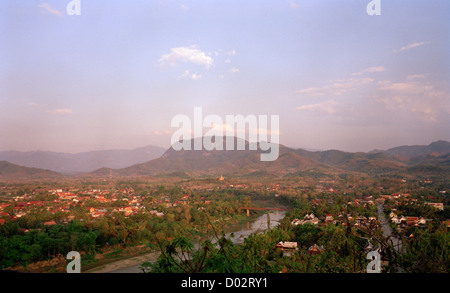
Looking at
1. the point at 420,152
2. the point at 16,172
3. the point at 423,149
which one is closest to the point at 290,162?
the point at 420,152

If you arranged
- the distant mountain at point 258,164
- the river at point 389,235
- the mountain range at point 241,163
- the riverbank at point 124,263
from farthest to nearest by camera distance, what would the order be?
1. the distant mountain at point 258,164
2. the mountain range at point 241,163
3. the riverbank at point 124,263
4. the river at point 389,235

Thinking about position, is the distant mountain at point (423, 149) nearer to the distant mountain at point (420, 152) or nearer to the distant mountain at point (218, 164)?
the distant mountain at point (420, 152)

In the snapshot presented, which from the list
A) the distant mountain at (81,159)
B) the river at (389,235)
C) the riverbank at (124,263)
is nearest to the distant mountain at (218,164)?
the distant mountain at (81,159)

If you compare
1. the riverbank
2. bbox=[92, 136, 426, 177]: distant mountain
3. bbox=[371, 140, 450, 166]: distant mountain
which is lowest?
the riverbank

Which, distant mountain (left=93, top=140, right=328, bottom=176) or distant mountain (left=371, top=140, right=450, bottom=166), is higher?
distant mountain (left=371, top=140, right=450, bottom=166)

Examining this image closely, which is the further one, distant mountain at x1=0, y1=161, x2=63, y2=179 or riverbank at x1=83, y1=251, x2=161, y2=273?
distant mountain at x1=0, y1=161, x2=63, y2=179

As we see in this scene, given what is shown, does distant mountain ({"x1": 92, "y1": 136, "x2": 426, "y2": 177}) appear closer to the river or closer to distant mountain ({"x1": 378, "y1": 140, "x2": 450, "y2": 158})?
distant mountain ({"x1": 378, "y1": 140, "x2": 450, "y2": 158})

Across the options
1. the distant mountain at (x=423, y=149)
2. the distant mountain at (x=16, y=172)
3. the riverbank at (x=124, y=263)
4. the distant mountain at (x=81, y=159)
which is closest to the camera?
the riverbank at (x=124, y=263)

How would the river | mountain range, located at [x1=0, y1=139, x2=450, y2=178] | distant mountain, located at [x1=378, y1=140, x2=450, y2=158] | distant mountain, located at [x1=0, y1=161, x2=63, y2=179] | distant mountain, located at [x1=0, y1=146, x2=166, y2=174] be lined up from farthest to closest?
distant mountain, located at [x1=0, y1=146, x2=166, y2=174]
distant mountain, located at [x1=378, y1=140, x2=450, y2=158]
distant mountain, located at [x1=0, y1=161, x2=63, y2=179]
mountain range, located at [x1=0, y1=139, x2=450, y2=178]
the river

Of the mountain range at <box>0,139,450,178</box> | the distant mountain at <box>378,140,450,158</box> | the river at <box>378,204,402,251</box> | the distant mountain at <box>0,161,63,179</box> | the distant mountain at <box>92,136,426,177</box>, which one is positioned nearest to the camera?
the river at <box>378,204,402,251</box>

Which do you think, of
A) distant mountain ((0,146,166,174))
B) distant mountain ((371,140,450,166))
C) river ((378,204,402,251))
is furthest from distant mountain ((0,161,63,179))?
distant mountain ((371,140,450,166))
